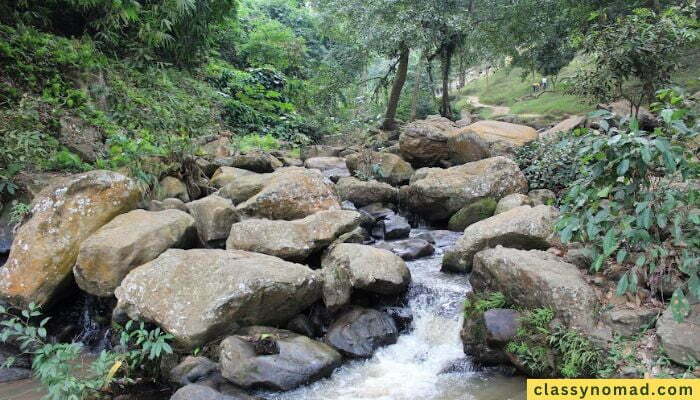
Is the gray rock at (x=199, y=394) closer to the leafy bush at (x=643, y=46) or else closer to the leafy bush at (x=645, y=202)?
the leafy bush at (x=645, y=202)

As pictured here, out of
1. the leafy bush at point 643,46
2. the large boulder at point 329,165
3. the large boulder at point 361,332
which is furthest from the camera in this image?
the large boulder at point 329,165

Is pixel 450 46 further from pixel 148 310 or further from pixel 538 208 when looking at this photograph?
pixel 148 310

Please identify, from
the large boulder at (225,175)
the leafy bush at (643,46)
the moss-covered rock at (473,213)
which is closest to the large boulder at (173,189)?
the large boulder at (225,175)

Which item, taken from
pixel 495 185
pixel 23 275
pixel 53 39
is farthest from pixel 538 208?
pixel 53 39

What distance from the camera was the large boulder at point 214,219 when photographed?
721cm

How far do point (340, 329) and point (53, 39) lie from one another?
28.1 feet

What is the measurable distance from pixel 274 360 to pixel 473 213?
5.20 metres

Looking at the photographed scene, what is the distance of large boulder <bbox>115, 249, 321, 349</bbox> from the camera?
5.22 meters

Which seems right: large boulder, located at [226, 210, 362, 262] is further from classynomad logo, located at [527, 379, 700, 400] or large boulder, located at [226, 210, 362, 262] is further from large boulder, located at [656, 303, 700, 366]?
large boulder, located at [656, 303, 700, 366]

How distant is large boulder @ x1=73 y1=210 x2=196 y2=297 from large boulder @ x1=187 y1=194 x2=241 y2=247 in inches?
21.5

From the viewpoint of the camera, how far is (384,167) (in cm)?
1179

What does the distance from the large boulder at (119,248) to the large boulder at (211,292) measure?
0.39 metres

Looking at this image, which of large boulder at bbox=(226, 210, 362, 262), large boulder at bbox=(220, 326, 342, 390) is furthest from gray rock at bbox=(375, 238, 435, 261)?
large boulder at bbox=(220, 326, 342, 390)

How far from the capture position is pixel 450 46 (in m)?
19.4
